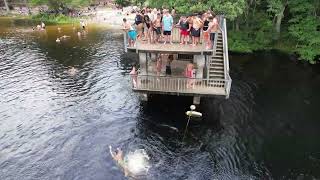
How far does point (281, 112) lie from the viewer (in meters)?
30.3

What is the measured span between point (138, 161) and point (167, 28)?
1069 centimetres

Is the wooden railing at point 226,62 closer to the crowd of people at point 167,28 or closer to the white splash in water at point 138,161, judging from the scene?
the crowd of people at point 167,28

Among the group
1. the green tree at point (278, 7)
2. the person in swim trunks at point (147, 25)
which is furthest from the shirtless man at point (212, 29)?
the green tree at point (278, 7)

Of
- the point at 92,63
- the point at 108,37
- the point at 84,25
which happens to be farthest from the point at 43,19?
the point at 92,63

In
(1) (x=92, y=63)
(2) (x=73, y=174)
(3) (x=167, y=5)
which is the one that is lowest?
(2) (x=73, y=174)

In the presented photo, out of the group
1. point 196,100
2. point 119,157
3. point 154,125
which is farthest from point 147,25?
point 119,157

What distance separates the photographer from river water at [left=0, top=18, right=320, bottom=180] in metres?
22.6

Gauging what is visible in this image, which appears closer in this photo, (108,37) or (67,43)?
(67,43)

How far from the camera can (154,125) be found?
27719 millimetres

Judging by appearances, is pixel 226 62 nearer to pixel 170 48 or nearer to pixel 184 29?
pixel 184 29

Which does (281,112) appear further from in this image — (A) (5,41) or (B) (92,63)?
(A) (5,41)

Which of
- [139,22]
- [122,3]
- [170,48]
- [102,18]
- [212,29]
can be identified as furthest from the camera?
[122,3]

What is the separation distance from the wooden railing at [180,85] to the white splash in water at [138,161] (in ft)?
18.2

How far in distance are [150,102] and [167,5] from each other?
17.3 m
